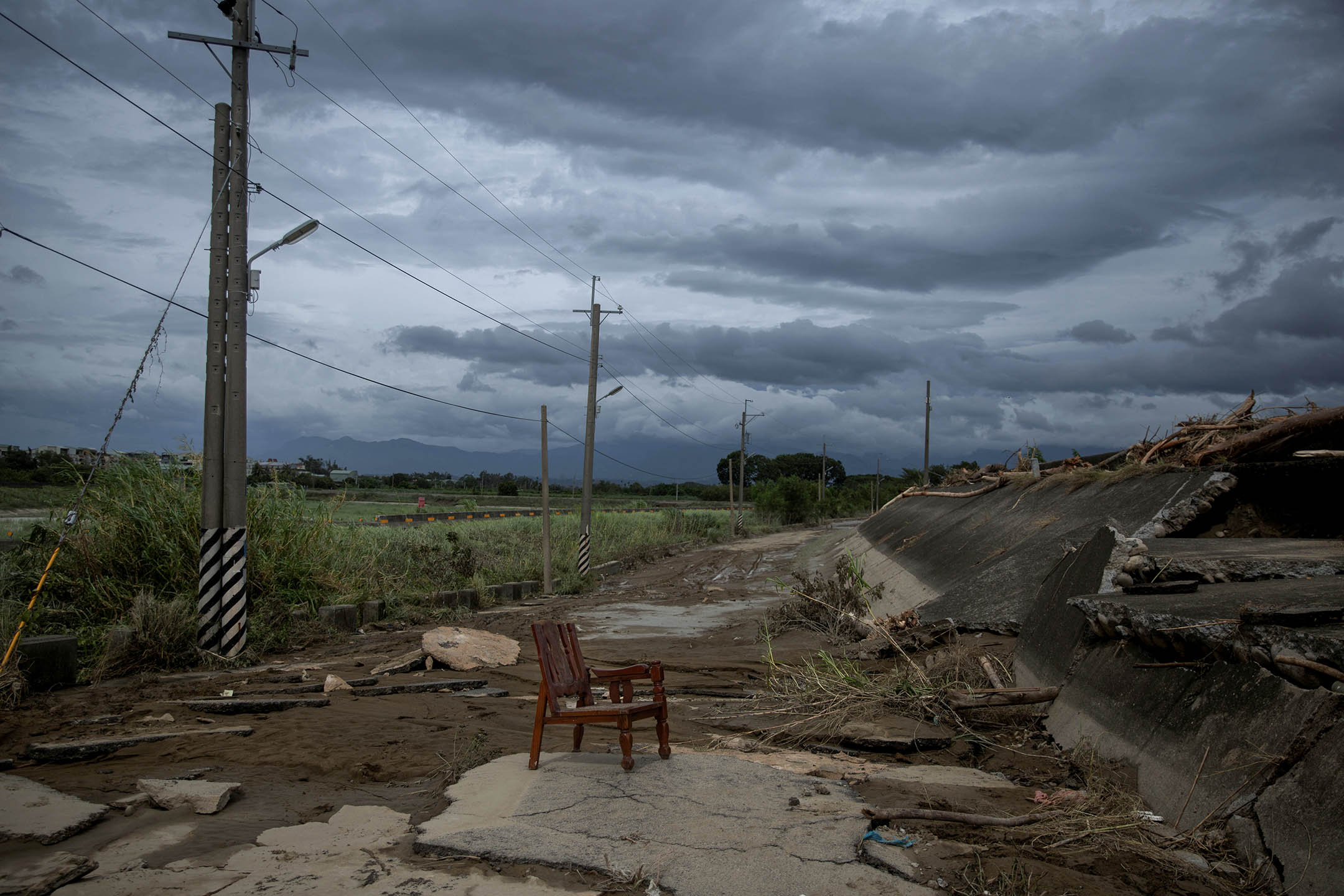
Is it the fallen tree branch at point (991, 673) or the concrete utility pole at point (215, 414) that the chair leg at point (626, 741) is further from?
the concrete utility pole at point (215, 414)

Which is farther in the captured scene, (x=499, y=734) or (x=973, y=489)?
(x=973, y=489)

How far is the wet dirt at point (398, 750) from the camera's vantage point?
4129mm

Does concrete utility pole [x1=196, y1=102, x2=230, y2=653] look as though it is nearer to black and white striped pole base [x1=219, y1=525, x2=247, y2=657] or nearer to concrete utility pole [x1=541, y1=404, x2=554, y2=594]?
black and white striped pole base [x1=219, y1=525, x2=247, y2=657]

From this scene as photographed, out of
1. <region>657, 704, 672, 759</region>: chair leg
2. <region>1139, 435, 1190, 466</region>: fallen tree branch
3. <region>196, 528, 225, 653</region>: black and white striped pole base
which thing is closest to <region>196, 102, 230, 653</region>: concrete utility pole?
<region>196, 528, 225, 653</region>: black and white striped pole base

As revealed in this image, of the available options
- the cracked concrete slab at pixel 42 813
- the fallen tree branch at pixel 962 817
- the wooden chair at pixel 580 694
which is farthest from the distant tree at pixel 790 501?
the cracked concrete slab at pixel 42 813

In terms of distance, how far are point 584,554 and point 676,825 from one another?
19777mm

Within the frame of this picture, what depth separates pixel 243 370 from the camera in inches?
479

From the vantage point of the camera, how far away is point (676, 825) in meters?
4.46

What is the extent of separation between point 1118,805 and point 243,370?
457 inches

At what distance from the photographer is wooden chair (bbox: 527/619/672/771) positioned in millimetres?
5430

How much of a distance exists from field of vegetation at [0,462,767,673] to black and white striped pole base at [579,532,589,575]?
578 centimetres

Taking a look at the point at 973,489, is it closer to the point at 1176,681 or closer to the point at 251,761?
the point at 1176,681

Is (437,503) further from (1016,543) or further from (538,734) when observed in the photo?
(538,734)

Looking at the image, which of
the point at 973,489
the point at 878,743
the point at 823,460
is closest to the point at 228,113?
the point at 878,743
